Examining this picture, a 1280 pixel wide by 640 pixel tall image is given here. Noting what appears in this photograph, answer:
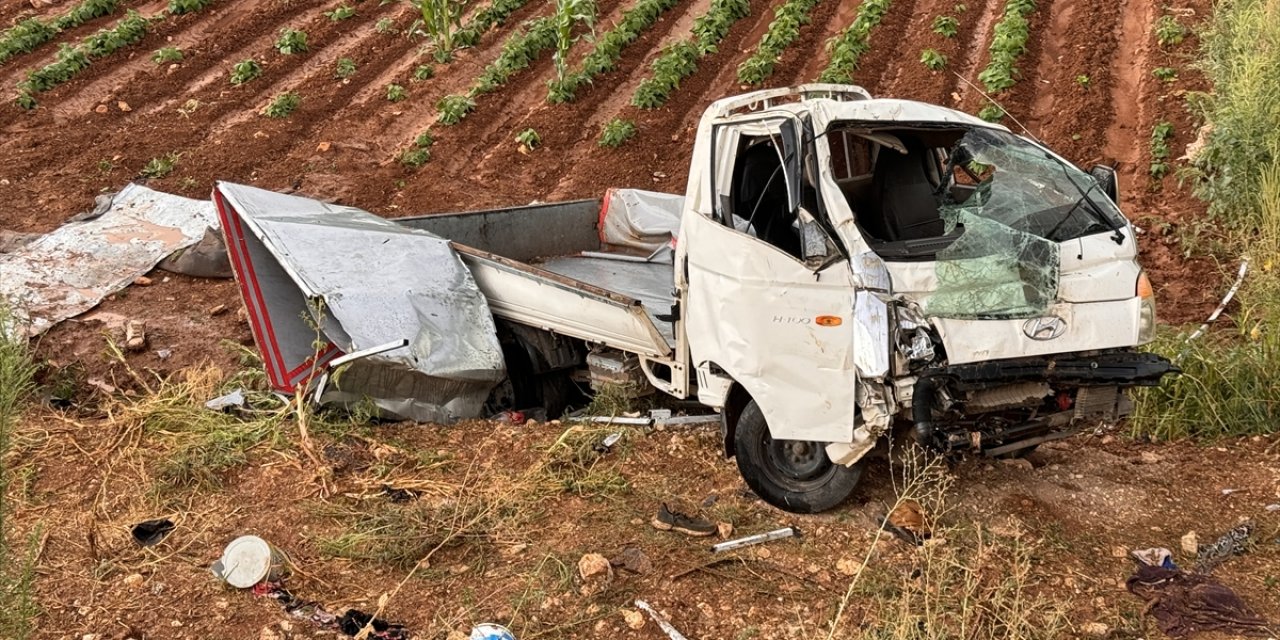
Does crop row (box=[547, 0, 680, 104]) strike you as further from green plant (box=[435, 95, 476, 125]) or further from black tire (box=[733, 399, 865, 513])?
black tire (box=[733, 399, 865, 513])

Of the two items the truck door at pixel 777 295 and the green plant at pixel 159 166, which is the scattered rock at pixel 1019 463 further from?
the green plant at pixel 159 166

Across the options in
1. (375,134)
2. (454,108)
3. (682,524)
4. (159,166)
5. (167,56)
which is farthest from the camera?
(167,56)

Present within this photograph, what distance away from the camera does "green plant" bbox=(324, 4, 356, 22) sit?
17.2 meters

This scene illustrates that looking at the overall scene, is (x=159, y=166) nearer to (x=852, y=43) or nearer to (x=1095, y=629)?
(x=852, y=43)

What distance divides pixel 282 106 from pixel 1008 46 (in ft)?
31.2

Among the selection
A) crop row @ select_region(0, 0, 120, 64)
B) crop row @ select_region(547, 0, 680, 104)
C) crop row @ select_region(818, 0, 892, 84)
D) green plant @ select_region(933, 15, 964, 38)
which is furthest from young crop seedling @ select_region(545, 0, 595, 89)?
crop row @ select_region(0, 0, 120, 64)

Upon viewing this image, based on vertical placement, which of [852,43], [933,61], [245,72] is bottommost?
[933,61]

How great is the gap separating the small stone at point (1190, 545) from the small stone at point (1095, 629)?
1096mm

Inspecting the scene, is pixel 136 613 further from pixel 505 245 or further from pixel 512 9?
pixel 512 9

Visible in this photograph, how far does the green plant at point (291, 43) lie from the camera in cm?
1598

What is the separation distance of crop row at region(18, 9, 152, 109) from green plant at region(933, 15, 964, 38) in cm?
1186

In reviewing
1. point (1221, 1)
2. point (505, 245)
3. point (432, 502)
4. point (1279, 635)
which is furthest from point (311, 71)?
point (1279, 635)

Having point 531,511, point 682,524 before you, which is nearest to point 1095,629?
point 682,524

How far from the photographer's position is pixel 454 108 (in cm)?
1382
